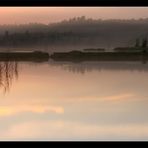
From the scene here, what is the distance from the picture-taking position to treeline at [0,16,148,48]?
43.4 inches

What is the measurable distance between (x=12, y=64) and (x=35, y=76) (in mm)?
75

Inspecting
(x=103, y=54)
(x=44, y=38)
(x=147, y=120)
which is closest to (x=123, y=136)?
(x=147, y=120)

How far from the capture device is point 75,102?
3.59ft

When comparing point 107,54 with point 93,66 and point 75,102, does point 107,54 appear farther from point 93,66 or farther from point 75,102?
point 75,102

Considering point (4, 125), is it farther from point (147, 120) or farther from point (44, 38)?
point (147, 120)

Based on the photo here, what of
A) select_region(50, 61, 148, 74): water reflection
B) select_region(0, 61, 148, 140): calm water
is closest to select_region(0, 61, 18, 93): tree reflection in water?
select_region(0, 61, 148, 140): calm water

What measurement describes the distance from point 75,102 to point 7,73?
8.2 inches

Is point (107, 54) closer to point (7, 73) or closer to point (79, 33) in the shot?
point (79, 33)

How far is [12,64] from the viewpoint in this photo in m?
1.11

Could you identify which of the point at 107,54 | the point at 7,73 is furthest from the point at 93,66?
the point at 7,73

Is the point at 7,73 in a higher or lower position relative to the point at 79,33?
lower

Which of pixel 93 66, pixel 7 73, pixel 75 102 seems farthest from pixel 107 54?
pixel 7 73

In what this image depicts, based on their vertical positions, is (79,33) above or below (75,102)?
above

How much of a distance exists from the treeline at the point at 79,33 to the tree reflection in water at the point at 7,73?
54 mm
